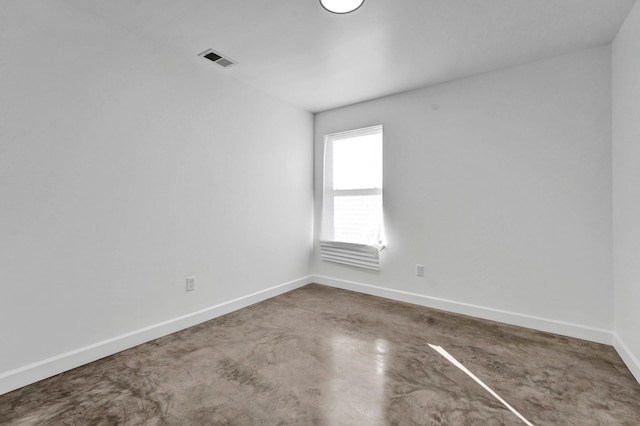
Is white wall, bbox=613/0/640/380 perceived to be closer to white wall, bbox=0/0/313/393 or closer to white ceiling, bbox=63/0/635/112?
white ceiling, bbox=63/0/635/112

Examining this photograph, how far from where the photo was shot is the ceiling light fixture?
1917mm

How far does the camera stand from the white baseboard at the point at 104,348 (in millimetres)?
1768

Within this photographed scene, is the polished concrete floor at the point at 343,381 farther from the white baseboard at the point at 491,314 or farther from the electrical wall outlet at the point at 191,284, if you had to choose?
the electrical wall outlet at the point at 191,284

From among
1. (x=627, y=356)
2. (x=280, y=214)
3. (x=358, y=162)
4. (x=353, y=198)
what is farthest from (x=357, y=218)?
(x=627, y=356)

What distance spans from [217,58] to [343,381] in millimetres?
2848

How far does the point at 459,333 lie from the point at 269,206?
2.39 meters

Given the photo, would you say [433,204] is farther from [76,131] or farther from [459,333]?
[76,131]

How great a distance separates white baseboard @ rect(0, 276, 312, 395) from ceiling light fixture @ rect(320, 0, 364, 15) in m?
2.76

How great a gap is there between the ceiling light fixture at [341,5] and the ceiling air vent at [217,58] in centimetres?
114

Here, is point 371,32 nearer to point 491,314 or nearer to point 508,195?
point 508,195

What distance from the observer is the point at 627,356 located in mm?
2027

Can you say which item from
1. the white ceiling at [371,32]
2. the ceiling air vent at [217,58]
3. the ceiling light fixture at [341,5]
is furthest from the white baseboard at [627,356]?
the ceiling air vent at [217,58]

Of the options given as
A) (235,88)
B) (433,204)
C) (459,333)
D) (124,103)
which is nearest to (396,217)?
(433,204)

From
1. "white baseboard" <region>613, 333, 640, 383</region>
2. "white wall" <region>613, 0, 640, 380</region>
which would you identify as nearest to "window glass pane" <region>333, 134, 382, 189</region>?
"white wall" <region>613, 0, 640, 380</region>
